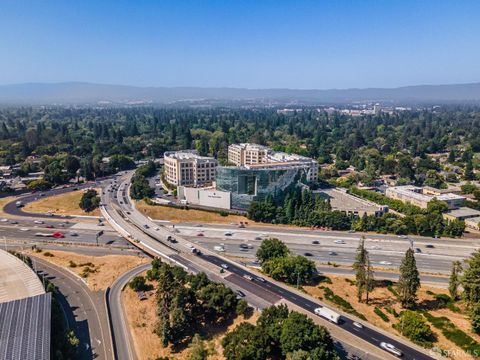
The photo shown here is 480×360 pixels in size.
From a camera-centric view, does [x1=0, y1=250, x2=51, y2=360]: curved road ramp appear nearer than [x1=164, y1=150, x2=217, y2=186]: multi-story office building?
Yes

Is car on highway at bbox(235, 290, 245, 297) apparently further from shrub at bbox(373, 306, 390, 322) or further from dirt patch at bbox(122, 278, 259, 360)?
shrub at bbox(373, 306, 390, 322)

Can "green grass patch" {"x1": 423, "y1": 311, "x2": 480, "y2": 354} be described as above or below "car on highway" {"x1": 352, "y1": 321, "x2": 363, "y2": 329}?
below

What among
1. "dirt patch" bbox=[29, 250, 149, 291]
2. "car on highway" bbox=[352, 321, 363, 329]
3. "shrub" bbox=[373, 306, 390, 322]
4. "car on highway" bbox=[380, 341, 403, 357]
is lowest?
"dirt patch" bbox=[29, 250, 149, 291]

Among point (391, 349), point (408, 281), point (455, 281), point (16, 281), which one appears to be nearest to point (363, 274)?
point (408, 281)

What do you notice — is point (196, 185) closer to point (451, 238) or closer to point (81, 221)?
point (81, 221)

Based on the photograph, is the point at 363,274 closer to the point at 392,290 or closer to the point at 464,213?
the point at 392,290

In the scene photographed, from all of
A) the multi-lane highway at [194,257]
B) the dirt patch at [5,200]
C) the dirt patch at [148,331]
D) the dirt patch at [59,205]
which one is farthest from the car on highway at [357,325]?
the dirt patch at [5,200]

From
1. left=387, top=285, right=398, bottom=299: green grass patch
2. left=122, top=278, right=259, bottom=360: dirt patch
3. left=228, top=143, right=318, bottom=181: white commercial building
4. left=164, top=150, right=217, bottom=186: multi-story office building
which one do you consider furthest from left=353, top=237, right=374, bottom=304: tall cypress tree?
left=164, top=150, right=217, bottom=186: multi-story office building
